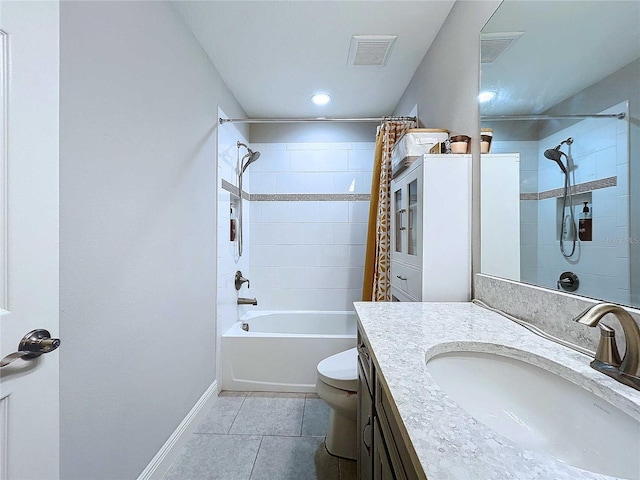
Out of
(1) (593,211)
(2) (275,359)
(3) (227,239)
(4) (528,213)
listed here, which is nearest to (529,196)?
(4) (528,213)

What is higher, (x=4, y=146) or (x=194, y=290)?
(x=4, y=146)

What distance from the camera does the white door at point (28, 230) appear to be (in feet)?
2.09

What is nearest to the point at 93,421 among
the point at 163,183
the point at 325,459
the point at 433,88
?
the point at 163,183

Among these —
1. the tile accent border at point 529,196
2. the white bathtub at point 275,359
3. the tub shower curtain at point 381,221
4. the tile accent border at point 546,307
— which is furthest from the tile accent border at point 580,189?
the white bathtub at point 275,359

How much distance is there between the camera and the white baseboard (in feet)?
4.69

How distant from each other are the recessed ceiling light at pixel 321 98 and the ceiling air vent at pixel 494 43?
5.00 feet

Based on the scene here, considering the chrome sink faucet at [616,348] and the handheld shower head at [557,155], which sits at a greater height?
the handheld shower head at [557,155]

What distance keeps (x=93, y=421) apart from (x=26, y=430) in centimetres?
47

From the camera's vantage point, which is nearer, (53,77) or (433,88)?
(53,77)

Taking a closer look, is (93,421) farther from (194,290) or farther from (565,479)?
(565,479)

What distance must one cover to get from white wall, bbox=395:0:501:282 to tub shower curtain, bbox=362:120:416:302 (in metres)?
0.27

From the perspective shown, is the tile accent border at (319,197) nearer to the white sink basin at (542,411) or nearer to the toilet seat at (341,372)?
the toilet seat at (341,372)

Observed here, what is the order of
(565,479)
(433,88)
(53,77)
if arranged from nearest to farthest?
(565,479) < (53,77) < (433,88)

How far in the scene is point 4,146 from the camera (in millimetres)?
634
